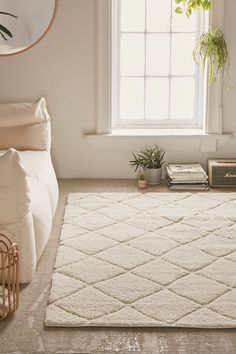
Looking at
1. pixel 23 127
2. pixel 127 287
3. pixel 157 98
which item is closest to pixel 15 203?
pixel 127 287

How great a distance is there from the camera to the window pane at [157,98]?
6.42 meters

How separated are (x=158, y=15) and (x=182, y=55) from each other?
40 cm

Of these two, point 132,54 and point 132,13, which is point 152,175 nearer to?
point 132,54

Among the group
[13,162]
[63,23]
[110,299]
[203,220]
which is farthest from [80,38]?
[110,299]

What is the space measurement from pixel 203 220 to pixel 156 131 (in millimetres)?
1445

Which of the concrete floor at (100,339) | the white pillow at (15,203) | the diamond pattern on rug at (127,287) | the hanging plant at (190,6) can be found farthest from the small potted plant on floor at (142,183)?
the concrete floor at (100,339)

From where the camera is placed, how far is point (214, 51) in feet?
Result: 19.6

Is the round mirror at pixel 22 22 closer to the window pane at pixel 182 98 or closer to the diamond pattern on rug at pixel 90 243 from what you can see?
the window pane at pixel 182 98

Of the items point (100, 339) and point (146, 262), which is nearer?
point (100, 339)

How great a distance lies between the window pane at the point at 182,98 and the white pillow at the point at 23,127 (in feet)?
4.07

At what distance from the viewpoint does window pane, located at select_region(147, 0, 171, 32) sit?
20.6ft

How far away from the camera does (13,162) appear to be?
3.80 metres

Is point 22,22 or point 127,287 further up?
point 22,22

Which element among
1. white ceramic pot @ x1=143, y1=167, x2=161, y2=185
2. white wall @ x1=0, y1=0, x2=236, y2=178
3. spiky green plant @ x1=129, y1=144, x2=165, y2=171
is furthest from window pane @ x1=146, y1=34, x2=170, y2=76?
white ceramic pot @ x1=143, y1=167, x2=161, y2=185
